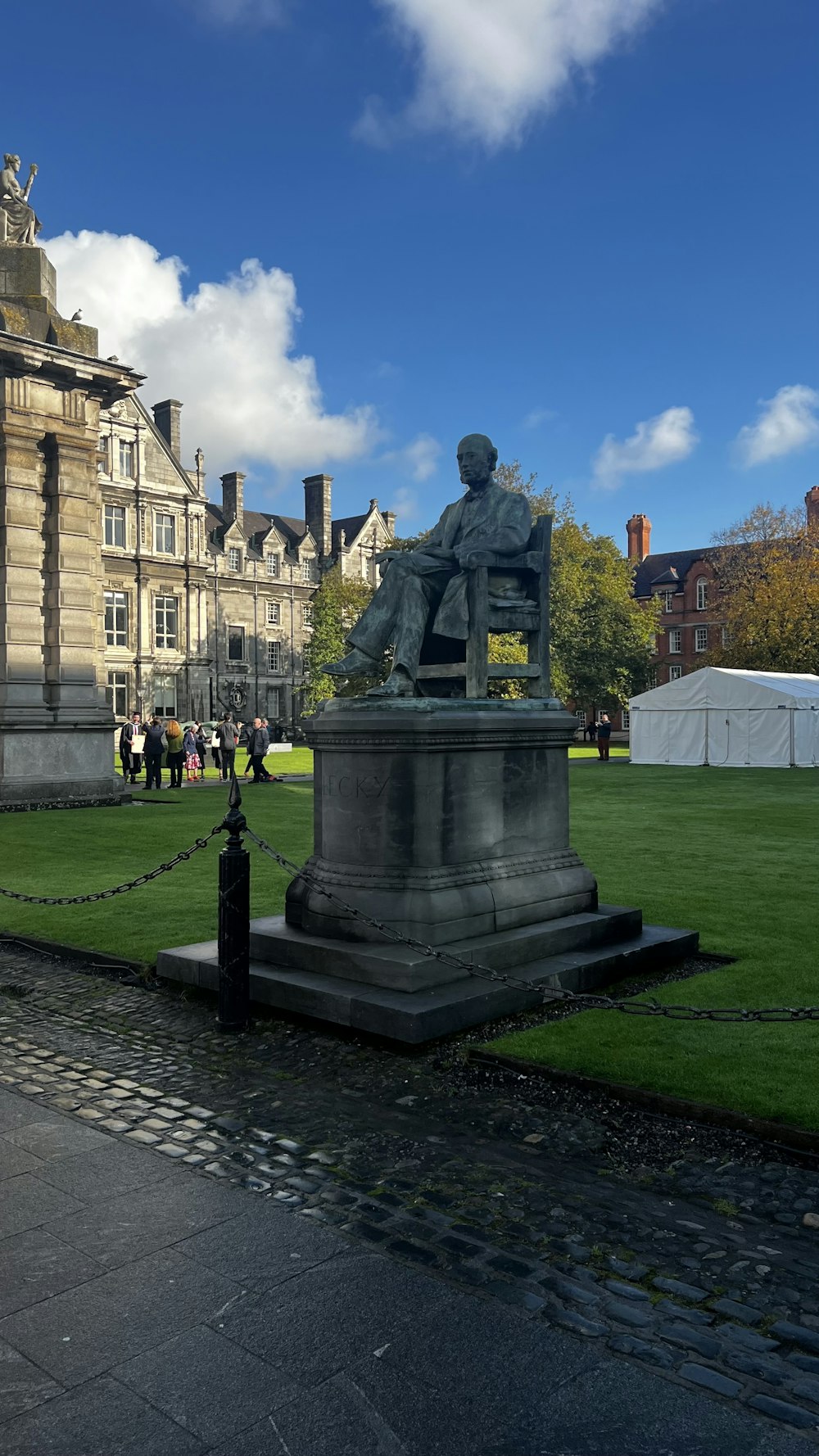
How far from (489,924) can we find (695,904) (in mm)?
3307

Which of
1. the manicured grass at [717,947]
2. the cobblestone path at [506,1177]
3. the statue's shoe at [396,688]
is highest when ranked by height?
the statue's shoe at [396,688]

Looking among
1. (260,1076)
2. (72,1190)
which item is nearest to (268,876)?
(260,1076)

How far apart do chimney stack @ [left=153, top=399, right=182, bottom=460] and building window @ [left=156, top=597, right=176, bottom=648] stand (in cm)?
827

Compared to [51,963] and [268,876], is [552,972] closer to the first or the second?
[51,963]

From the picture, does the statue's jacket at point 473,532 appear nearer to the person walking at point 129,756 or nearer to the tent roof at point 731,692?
the person walking at point 129,756

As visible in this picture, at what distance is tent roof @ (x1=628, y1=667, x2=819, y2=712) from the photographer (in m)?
33.5

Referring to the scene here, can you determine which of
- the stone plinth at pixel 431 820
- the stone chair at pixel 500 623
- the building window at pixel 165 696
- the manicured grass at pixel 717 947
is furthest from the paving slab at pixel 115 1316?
the building window at pixel 165 696

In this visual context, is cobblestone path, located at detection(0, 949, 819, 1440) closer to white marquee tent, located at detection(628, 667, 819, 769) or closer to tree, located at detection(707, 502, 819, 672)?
white marquee tent, located at detection(628, 667, 819, 769)

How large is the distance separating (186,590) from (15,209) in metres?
40.0

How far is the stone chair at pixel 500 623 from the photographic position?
7375 millimetres

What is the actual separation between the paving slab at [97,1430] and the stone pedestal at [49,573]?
657 inches

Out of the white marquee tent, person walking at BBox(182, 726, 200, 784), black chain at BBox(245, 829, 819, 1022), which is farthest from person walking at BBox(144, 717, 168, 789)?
black chain at BBox(245, 829, 819, 1022)

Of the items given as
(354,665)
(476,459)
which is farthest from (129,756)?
(476,459)

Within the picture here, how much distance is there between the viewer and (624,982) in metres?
6.92
